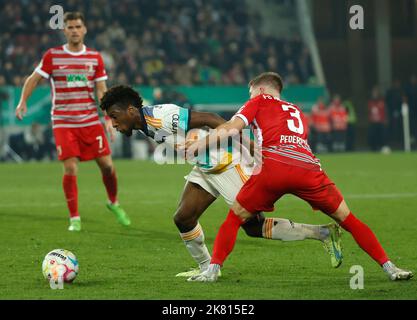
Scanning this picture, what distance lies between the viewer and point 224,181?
8.97m

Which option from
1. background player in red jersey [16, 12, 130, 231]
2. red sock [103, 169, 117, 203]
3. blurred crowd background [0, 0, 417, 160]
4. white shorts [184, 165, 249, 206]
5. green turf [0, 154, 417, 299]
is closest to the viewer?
green turf [0, 154, 417, 299]

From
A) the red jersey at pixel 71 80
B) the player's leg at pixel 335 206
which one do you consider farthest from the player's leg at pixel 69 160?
the player's leg at pixel 335 206

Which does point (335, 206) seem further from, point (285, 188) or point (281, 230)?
point (281, 230)

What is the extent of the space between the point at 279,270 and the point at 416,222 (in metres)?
4.33

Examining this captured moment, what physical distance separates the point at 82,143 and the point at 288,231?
455 cm

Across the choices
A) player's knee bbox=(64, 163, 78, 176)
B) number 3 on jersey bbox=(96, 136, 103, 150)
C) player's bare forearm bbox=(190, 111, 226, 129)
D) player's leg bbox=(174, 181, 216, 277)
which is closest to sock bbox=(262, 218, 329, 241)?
player's leg bbox=(174, 181, 216, 277)

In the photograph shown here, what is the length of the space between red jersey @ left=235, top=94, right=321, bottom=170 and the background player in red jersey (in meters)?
4.60

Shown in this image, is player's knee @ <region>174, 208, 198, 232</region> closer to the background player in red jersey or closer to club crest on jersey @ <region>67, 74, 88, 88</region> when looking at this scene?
the background player in red jersey

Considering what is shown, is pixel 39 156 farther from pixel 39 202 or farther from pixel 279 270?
pixel 279 270

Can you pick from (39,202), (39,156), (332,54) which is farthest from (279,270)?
(332,54)

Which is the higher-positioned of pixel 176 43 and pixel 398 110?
pixel 176 43

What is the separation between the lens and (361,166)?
24.6m

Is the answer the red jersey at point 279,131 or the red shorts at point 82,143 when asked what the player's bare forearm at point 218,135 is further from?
the red shorts at point 82,143

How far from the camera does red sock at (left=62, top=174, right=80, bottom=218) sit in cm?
1273
